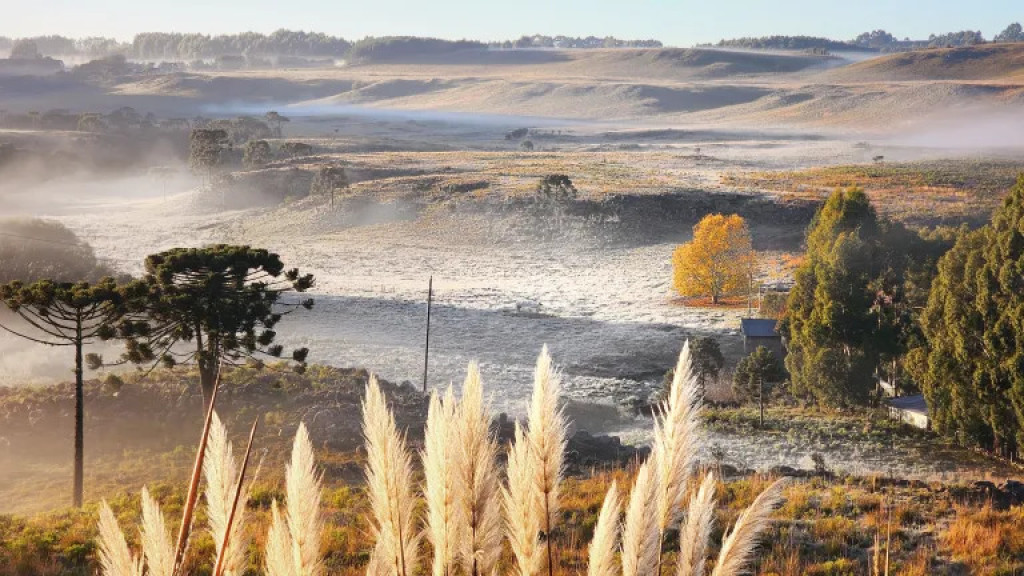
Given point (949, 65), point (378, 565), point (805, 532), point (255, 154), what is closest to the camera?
point (378, 565)

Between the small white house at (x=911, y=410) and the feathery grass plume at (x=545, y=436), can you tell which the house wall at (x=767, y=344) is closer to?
the small white house at (x=911, y=410)

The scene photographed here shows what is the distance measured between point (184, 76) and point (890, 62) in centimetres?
14909

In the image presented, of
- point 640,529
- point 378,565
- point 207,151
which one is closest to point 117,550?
point 378,565

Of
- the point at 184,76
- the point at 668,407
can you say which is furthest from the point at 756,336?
the point at 184,76

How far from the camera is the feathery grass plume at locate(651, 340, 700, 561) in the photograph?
2.42 meters

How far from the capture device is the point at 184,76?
186 metres

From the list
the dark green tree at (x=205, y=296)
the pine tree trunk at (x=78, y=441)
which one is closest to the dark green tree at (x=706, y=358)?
the dark green tree at (x=205, y=296)

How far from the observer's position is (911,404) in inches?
860

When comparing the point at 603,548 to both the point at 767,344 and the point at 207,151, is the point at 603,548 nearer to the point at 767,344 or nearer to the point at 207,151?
the point at 767,344

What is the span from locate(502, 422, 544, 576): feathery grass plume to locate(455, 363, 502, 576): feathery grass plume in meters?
0.07

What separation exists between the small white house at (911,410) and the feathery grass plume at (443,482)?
2121cm

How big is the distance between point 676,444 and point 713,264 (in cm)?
3614

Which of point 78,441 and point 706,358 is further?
point 706,358

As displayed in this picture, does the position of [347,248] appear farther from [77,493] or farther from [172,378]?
[77,493]
